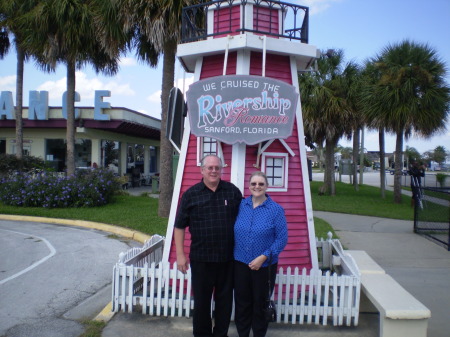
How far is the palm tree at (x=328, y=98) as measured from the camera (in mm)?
20031

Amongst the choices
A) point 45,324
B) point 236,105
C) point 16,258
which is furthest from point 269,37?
point 16,258

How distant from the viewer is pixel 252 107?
16.2 feet

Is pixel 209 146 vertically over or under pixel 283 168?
over

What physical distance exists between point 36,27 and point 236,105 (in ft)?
41.3

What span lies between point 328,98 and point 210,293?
1759cm

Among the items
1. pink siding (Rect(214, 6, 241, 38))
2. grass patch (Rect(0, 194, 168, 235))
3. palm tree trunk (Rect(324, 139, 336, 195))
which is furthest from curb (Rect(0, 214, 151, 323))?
palm tree trunk (Rect(324, 139, 336, 195))

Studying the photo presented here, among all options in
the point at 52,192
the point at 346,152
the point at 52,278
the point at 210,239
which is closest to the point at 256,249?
the point at 210,239

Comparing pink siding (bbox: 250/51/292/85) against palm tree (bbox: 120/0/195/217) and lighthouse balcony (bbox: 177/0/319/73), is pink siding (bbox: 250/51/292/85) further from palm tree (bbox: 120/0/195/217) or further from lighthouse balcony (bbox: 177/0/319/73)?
palm tree (bbox: 120/0/195/217)

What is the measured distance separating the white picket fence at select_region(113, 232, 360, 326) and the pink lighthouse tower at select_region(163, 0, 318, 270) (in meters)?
0.51

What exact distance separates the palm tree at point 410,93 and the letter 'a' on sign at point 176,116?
13.3 m

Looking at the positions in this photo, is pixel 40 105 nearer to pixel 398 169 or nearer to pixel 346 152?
pixel 398 169

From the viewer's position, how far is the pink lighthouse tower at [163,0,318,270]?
4.96 meters

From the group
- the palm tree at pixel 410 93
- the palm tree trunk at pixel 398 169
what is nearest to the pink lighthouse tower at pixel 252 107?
the palm tree at pixel 410 93

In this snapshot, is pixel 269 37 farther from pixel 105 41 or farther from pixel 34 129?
pixel 34 129
